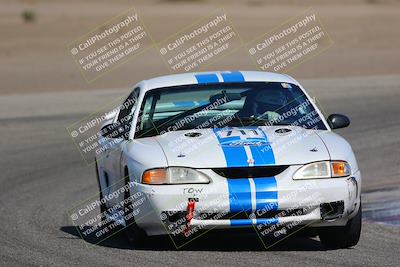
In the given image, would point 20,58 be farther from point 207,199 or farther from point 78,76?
point 207,199

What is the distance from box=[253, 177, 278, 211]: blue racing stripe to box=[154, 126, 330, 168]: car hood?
0.15m

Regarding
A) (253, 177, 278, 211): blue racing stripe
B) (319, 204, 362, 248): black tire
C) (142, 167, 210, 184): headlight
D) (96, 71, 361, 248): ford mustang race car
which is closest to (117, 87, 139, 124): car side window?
(96, 71, 361, 248): ford mustang race car

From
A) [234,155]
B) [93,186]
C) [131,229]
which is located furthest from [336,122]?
[93,186]

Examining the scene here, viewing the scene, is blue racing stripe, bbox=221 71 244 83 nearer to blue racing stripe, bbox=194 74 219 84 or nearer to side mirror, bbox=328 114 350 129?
blue racing stripe, bbox=194 74 219 84

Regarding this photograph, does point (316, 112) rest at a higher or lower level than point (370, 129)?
higher

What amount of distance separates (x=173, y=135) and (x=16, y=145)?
30.1 ft

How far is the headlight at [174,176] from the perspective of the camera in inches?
334

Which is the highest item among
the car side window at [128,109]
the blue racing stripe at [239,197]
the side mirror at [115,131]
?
the car side window at [128,109]

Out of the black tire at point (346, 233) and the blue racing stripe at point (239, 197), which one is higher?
the blue racing stripe at point (239, 197)

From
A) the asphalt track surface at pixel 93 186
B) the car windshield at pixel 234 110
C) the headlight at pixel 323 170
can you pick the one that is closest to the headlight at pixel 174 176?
the asphalt track surface at pixel 93 186

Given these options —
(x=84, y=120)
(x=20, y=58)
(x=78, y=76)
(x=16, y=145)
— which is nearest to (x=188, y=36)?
(x=20, y=58)

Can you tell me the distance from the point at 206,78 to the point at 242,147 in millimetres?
1609

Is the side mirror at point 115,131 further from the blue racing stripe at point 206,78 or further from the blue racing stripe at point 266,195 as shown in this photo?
the blue racing stripe at point 266,195

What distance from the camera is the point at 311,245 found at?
9148 millimetres
